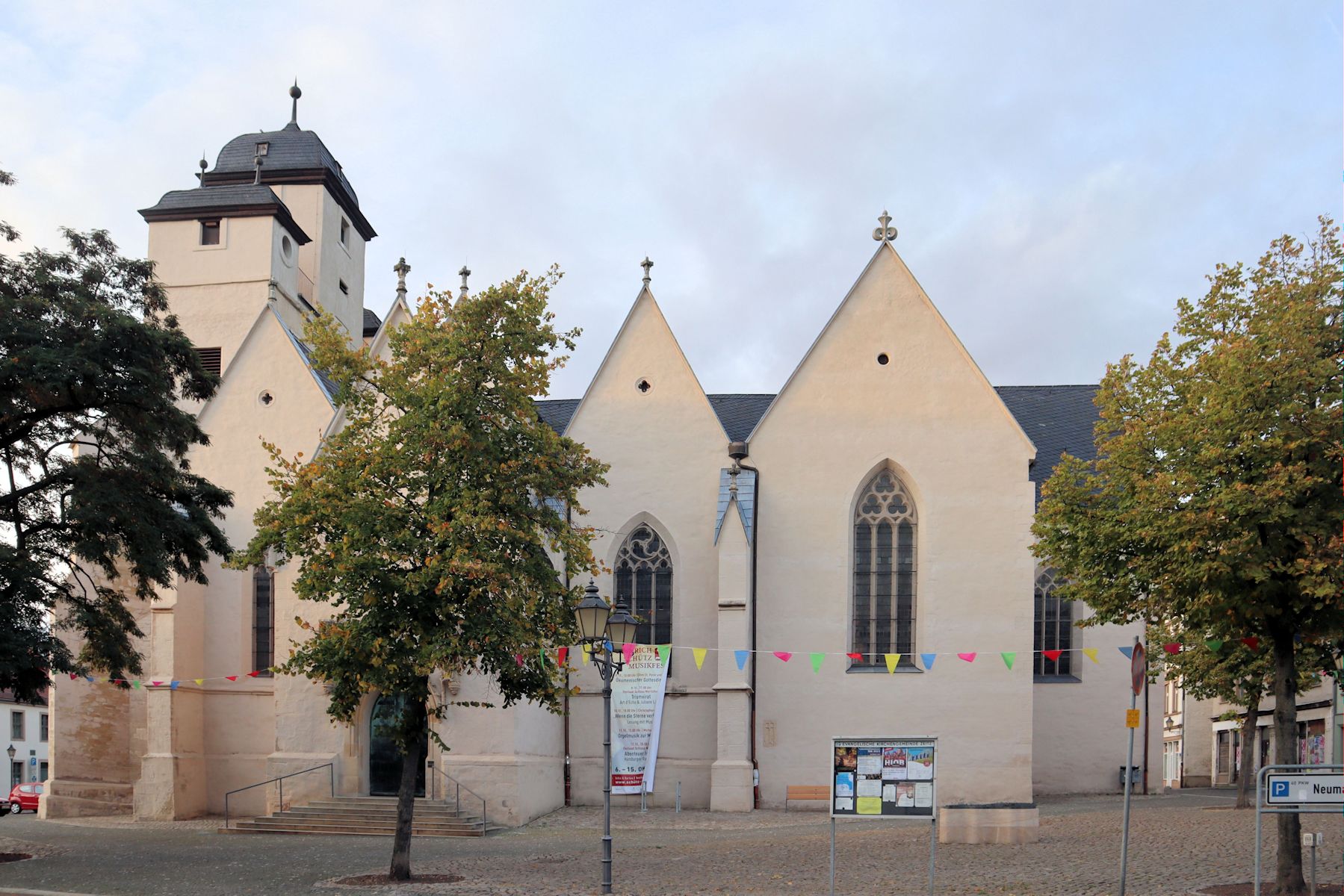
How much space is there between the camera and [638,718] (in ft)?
95.2

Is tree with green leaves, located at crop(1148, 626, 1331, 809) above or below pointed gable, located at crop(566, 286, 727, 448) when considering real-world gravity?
below

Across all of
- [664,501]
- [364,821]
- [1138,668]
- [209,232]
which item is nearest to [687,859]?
[364,821]

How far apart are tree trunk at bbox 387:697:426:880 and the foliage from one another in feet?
18.1

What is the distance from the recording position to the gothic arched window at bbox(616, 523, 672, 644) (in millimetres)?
30875

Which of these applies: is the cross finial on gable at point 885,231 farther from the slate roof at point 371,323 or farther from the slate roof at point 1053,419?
the slate roof at point 371,323

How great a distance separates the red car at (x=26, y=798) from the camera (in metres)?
40.3

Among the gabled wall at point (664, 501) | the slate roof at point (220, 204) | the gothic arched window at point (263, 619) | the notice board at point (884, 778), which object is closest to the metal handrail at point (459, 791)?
the gabled wall at point (664, 501)

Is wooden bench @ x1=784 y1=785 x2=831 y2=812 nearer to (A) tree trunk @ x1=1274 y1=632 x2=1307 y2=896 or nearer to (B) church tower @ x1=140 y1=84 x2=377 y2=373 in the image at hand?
(A) tree trunk @ x1=1274 y1=632 x2=1307 y2=896

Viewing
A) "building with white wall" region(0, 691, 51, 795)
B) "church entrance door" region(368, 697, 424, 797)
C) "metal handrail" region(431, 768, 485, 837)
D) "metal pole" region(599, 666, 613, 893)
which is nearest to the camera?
"metal pole" region(599, 666, 613, 893)

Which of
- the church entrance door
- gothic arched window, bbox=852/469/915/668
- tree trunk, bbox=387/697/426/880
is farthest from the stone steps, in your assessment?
gothic arched window, bbox=852/469/915/668

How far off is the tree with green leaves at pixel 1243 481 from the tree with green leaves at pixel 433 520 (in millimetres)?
7509

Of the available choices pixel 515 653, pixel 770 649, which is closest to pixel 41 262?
pixel 515 653

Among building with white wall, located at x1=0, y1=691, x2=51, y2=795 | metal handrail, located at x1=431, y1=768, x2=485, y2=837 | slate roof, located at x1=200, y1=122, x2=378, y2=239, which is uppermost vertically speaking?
slate roof, located at x1=200, y1=122, x2=378, y2=239

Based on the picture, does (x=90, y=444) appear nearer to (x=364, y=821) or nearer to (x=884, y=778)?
(x=364, y=821)
